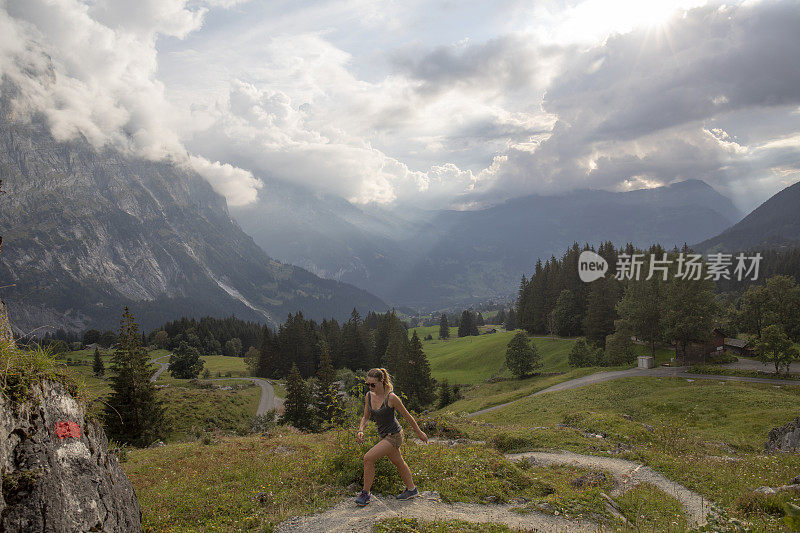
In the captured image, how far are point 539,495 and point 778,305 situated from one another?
66337mm

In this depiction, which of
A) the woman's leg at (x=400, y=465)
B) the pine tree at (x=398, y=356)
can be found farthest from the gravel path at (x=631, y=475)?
the pine tree at (x=398, y=356)

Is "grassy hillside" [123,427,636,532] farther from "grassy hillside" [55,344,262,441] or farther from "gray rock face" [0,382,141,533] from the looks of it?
"grassy hillside" [55,344,262,441]

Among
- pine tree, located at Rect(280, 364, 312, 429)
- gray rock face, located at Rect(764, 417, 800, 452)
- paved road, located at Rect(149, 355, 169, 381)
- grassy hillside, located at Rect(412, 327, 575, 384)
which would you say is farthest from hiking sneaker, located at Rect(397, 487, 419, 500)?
paved road, located at Rect(149, 355, 169, 381)

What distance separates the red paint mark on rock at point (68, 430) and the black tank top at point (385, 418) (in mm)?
5533

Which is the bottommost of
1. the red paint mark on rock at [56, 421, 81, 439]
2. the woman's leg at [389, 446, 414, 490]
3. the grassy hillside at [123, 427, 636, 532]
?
the grassy hillside at [123, 427, 636, 532]

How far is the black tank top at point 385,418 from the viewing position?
29.1ft

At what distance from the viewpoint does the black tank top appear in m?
8.88

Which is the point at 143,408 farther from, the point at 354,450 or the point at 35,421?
the point at 35,421

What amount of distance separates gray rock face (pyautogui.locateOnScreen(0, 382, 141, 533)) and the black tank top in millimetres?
5148

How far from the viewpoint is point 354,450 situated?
36.9ft

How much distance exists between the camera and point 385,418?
351 inches

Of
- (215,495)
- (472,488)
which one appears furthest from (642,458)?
(215,495)

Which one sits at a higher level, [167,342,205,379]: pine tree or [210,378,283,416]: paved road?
[167,342,205,379]: pine tree

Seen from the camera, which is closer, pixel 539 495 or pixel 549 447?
pixel 539 495
